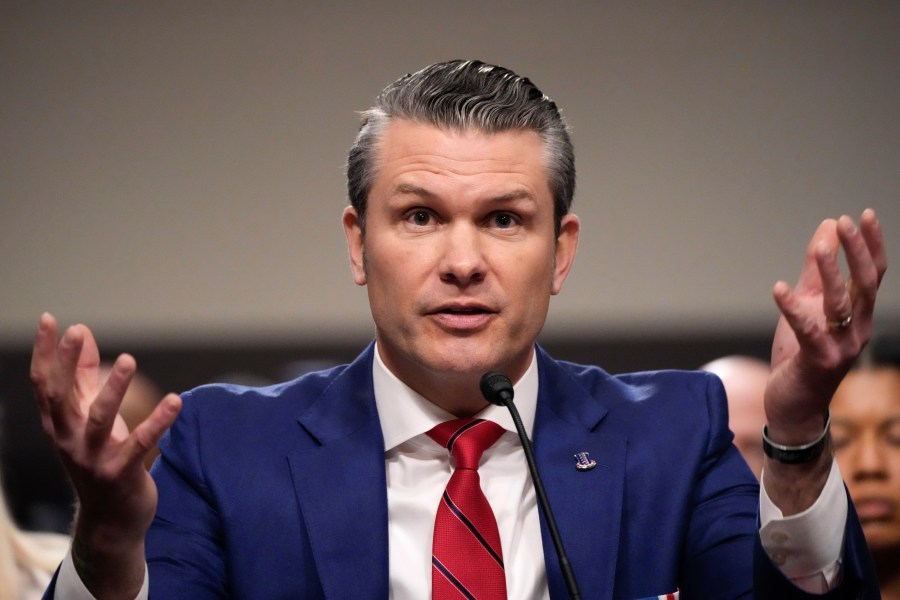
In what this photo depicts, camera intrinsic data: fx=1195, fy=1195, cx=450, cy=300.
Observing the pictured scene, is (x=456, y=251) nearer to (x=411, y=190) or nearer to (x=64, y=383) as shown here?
(x=411, y=190)

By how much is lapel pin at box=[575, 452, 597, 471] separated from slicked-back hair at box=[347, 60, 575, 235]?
1.45 ft

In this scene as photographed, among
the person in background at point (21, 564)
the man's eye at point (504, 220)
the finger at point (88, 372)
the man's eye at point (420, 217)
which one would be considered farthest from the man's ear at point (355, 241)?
the person in background at point (21, 564)

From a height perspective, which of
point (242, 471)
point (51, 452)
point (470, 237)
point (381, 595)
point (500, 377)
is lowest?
point (51, 452)

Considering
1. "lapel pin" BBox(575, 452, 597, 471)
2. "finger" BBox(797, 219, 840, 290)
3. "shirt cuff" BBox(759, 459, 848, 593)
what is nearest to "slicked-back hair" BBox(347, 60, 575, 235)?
"lapel pin" BBox(575, 452, 597, 471)

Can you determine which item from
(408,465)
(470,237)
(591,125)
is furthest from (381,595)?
(591,125)

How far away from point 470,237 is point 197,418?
1.91ft

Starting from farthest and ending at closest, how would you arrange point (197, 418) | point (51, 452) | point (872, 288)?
point (51, 452)
point (197, 418)
point (872, 288)

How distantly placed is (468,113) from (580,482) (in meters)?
0.69

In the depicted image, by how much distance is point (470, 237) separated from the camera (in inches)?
80.5

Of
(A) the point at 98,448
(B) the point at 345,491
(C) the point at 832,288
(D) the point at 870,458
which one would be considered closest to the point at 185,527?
(B) the point at 345,491

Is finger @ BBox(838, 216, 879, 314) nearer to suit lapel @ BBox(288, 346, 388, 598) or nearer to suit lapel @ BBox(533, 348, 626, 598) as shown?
suit lapel @ BBox(533, 348, 626, 598)

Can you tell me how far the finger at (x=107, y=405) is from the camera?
5.08 feet

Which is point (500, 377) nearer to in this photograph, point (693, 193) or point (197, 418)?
point (197, 418)

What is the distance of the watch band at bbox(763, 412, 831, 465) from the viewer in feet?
5.84
